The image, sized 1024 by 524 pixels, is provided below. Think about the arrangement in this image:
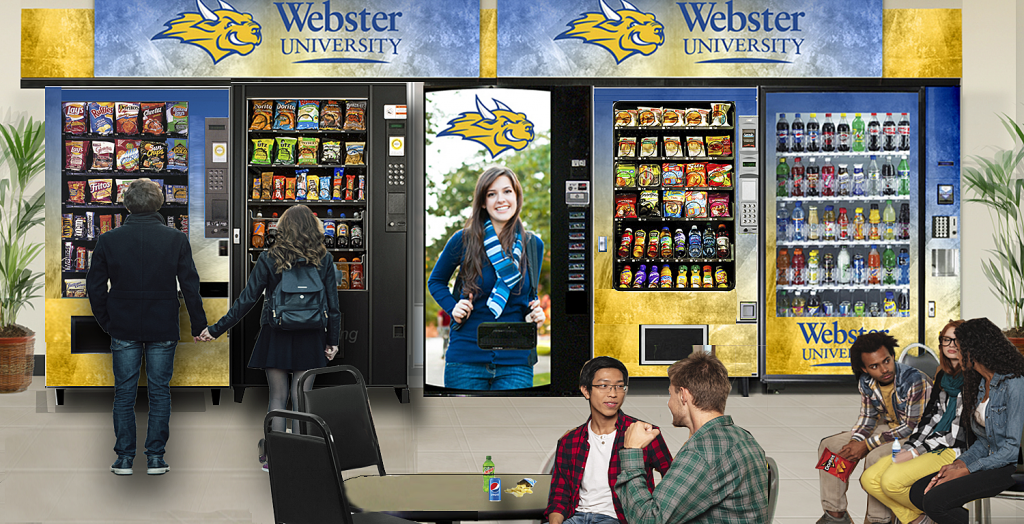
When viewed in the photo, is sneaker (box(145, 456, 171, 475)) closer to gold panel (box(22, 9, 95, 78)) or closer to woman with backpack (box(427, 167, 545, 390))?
woman with backpack (box(427, 167, 545, 390))

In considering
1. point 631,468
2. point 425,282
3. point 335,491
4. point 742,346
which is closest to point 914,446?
point 631,468

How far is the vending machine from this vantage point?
661cm

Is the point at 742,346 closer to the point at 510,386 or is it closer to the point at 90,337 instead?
the point at 510,386

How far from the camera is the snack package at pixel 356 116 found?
6410 millimetres

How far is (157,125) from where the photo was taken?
20.6 feet

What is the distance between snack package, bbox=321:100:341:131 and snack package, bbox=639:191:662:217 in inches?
93.6

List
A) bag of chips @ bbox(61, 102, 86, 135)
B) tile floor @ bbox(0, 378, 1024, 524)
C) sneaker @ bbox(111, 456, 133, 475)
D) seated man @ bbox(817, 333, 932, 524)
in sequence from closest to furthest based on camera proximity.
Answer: seated man @ bbox(817, 333, 932, 524)
tile floor @ bbox(0, 378, 1024, 524)
sneaker @ bbox(111, 456, 133, 475)
bag of chips @ bbox(61, 102, 86, 135)

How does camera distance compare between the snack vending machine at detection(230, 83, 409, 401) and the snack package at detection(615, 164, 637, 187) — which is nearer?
the snack vending machine at detection(230, 83, 409, 401)

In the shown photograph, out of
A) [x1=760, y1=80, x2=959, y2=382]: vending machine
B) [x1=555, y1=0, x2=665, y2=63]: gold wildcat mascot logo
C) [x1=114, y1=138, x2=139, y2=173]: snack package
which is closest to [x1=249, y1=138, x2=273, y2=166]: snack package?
[x1=114, y1=138, x2=139, y2=173]: snack package

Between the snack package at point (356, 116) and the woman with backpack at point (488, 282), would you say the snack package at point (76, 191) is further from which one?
the woman with backpack at point (488, 282)

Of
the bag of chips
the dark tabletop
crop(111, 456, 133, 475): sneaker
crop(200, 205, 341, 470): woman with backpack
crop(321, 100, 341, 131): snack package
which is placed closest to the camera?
the dark tabletop

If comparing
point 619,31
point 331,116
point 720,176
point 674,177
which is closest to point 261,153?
point 331,116

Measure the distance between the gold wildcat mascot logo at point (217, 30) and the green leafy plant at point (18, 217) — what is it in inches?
49.7

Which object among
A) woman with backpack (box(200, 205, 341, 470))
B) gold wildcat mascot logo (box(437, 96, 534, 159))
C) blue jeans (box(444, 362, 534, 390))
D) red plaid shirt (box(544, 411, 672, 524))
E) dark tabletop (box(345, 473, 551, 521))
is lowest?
blue jeans (box(444, 362, 534, 390))
